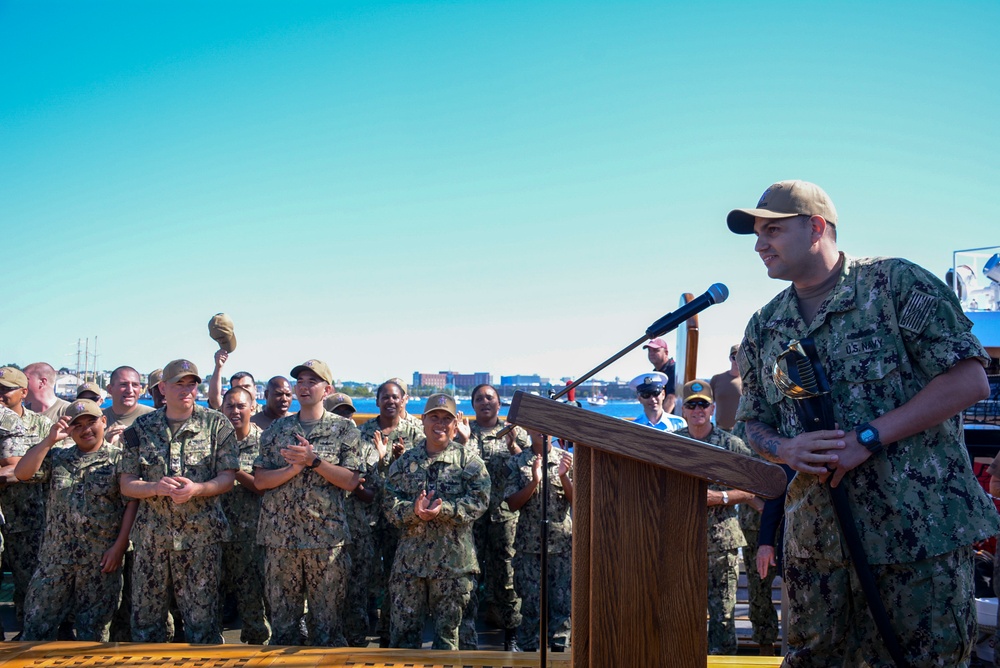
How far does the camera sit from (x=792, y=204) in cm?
262

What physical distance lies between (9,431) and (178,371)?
2.17 meters

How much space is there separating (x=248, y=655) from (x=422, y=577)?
1.43 m

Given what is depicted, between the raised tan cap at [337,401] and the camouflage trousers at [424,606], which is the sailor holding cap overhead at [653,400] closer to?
the camouflage trousers at [424,606]

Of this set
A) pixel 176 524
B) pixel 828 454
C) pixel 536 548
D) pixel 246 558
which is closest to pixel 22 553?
pixel 246 558

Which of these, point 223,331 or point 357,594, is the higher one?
point 223,331

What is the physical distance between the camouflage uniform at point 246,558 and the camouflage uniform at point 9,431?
5.92 feet

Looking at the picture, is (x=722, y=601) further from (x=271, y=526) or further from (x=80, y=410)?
(x=80, y=410)

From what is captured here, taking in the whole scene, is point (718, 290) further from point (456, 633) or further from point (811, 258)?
point (456, 633)

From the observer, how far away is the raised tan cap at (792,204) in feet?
8.61

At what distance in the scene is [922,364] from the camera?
2.45 meters

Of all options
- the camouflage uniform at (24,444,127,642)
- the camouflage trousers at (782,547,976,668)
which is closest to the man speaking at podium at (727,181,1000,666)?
the camouflage trousers at (782,547,976,668)

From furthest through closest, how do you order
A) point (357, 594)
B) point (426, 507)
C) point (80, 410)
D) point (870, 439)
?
point (357, 594) → point (80, 410) → point (426, 507) → point (870, 439)

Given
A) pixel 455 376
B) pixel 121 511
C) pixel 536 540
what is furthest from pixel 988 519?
pixel 455 376

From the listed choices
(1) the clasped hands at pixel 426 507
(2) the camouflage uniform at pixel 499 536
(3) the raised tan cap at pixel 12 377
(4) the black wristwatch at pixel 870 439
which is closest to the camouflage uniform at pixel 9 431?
(3) the raised tan cap at pixel 12 377
